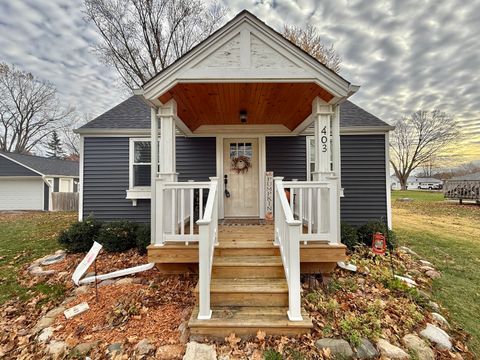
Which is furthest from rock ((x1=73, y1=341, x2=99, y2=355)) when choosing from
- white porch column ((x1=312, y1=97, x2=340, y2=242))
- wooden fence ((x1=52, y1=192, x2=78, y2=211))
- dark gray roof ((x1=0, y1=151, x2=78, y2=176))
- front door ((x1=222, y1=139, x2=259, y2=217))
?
dark gray roof ((x1=0, y1=151, x2=78, y2=176))

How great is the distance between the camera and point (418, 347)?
2482 millimetres

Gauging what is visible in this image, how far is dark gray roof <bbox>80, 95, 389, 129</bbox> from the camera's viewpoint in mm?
6473

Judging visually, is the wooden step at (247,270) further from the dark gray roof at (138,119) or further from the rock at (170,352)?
the dark gray roof at (138,119)

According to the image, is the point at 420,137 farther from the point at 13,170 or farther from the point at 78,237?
the point at 13,170

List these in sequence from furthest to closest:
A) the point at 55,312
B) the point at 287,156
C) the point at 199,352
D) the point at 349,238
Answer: the point at 287,156 → the point at 349,238 → the point at 55,312 → the point at 199,352

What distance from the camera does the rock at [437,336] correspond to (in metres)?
2.57

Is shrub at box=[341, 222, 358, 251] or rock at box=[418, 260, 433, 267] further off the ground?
shrub at box=[341, 222, 358, 251]

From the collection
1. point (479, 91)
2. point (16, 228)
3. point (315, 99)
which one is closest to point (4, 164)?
point (16, 228)

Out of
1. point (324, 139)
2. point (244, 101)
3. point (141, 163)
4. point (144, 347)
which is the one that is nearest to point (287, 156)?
point (244, 101)

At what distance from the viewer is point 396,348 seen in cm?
244

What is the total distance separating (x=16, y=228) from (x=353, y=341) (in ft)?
36.0

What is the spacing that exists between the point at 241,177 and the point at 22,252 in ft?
17.9

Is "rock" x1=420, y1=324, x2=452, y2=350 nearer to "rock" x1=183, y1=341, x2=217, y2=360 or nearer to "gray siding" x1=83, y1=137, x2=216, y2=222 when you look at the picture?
"rock" x1=183, y1=341, x2=217, y2=360

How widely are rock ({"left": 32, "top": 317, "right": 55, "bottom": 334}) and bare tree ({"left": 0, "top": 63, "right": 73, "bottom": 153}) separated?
2540cm
